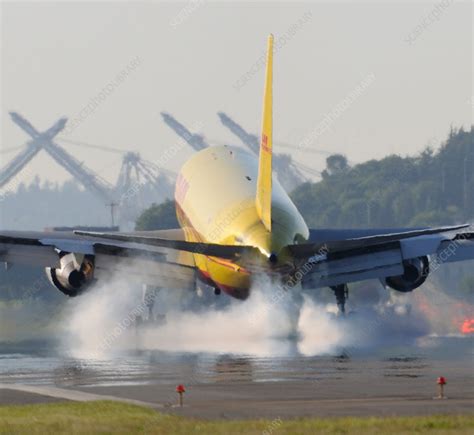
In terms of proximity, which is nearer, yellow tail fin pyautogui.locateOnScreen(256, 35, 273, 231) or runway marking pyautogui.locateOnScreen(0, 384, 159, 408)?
runway marking pyautogui.locateOnScreen(0, 384, 159, 408)

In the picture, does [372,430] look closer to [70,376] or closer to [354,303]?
[70,376]

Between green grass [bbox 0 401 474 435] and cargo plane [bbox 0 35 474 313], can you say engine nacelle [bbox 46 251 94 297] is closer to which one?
cargo plane [bbox 0 35 474 313]

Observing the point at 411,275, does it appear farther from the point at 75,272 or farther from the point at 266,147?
the point at 75,272

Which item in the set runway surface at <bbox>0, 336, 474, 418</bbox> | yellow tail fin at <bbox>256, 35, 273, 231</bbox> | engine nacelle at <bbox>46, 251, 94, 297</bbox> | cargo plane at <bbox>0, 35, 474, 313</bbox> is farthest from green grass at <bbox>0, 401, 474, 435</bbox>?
engine nacelle at <bbox>46, 251, 94, 297</bbox>

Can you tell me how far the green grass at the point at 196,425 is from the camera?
3569cm

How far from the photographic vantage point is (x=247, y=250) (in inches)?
2381

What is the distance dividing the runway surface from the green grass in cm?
158

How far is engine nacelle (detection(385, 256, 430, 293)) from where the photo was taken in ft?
218

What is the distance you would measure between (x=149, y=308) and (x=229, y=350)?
1277 centimetres

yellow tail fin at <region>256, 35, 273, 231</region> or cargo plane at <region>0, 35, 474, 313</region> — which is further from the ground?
yellow tail fin at <region>256, 35, 273, 231</region>

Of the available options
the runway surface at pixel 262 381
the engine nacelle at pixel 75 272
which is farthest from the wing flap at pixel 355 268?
the engine nacelle at pixel 75 272

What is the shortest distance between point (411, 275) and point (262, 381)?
19625 mm

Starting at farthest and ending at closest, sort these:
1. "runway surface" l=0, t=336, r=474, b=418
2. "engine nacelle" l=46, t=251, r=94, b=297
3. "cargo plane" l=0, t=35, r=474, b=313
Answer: "engine nacelle" l=46, t=251, r=94, b=297 < "cargo plane" l=0, t=35, r=474, b=313 < "runway surface" l=0, t=336, r=474, b=418

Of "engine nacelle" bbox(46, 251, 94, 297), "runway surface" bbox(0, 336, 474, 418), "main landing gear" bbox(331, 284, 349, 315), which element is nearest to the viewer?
"runway surface" bbox(0, 336, 474, 418)
